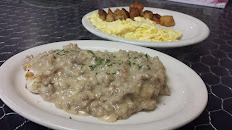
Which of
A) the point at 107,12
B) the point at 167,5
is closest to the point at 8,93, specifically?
the point at 107,12

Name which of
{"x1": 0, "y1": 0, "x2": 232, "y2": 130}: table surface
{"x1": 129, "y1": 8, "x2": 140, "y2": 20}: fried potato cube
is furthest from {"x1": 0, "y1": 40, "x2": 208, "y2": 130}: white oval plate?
{"x1": 129, "y1": 8, "x2": 140, "y2": 20}: fried potato cube

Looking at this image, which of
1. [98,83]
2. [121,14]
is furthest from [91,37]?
[98,83]

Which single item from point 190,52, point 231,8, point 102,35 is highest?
point 102,35

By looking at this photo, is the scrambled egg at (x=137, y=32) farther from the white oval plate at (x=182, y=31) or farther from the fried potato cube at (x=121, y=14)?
the fried potato cube at (x=121, y=14)

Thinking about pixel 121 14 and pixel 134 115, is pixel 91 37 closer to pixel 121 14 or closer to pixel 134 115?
pixel 121 14

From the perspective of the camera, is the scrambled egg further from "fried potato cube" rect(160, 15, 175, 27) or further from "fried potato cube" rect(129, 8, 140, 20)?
"fried potato cube" rect(129, 8, 140, 20)

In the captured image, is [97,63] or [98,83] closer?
[98,83]

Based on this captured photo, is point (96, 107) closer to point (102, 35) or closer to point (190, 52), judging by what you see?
point (102, 35)
